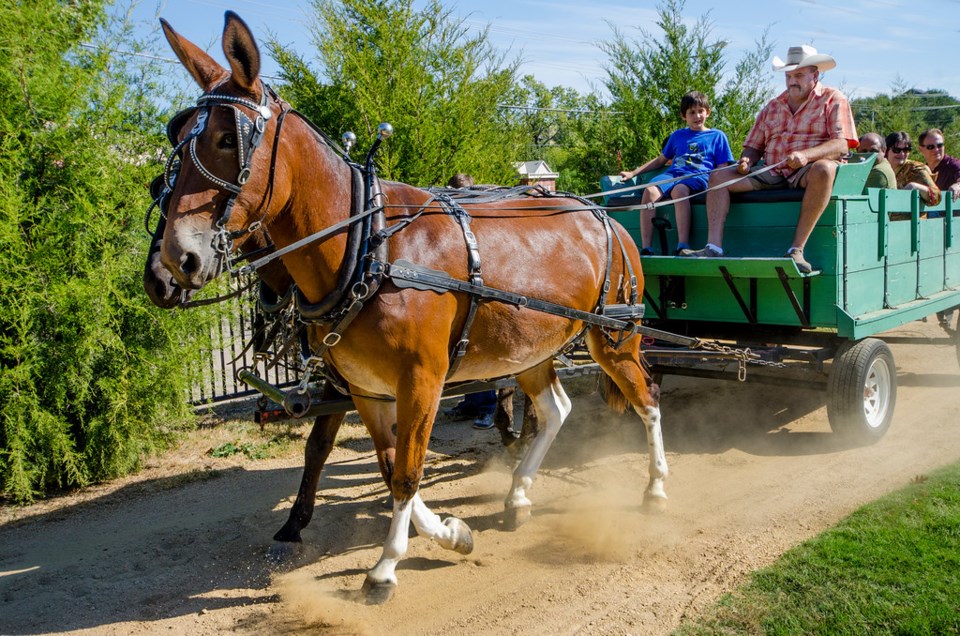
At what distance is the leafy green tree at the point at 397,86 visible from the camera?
25.4 feet

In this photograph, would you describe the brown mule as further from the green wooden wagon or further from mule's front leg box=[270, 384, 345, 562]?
the green wooden wagon

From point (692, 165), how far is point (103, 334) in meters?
4.82

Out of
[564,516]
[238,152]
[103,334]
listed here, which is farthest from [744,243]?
[103,334]

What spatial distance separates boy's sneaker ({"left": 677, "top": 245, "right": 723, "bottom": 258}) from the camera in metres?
5.89

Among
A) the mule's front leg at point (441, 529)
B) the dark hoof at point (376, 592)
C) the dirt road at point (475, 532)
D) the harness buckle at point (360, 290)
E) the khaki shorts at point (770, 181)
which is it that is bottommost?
the dirt road at point (475, 532)

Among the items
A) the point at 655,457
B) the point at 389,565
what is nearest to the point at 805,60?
the point at 655,457

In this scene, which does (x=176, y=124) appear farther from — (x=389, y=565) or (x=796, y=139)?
(x=796, y=139)

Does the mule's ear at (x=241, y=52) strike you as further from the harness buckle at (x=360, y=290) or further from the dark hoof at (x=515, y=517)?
the dark hoof at (x=515, y=517)

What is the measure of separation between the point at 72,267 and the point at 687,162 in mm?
4901

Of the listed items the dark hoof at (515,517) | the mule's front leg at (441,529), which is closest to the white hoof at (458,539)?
the mule's front leg at (441,529)

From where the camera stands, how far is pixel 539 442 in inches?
204

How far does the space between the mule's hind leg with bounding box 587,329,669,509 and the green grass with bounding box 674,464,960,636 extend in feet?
3.52

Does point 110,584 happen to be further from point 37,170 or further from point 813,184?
point 813,184

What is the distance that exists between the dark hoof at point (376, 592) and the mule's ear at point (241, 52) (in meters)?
2.29
